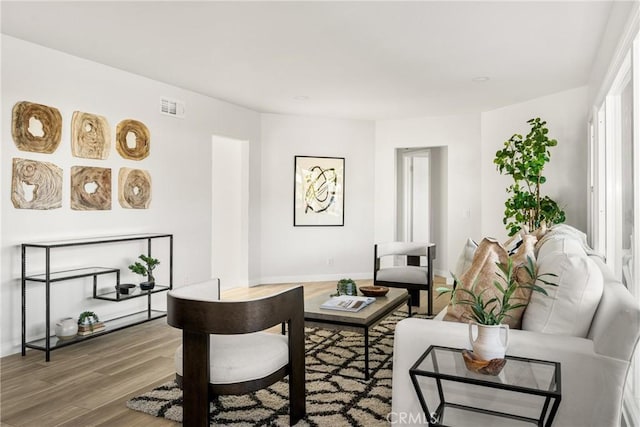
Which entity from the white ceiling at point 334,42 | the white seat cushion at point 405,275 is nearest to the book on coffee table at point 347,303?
the white seat cushion at point 405,275

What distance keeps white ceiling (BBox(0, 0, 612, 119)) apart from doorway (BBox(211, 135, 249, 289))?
1117mm

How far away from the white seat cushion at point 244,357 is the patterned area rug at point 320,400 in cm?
45

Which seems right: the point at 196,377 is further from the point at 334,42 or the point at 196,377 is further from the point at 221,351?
the point at 334,42

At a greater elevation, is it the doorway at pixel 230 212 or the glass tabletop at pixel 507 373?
the doorway at pixel 230 212

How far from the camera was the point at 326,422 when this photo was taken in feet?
A: 7.90

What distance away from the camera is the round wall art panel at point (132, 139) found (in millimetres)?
4508

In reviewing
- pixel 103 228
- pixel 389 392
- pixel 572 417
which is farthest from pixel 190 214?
pixel 572 417

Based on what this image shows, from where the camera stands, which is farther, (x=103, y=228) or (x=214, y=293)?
(x=103, y=228)

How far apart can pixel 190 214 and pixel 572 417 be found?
4506 millimetres

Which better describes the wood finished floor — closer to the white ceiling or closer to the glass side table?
the glass side table

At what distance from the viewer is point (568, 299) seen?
1.89 m

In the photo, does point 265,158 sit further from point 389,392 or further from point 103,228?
point 389,392

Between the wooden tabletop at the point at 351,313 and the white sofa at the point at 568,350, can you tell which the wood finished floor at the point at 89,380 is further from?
the white sofa at the point at 568,350

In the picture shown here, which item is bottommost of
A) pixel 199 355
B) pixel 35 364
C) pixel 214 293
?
pixel 35 364
